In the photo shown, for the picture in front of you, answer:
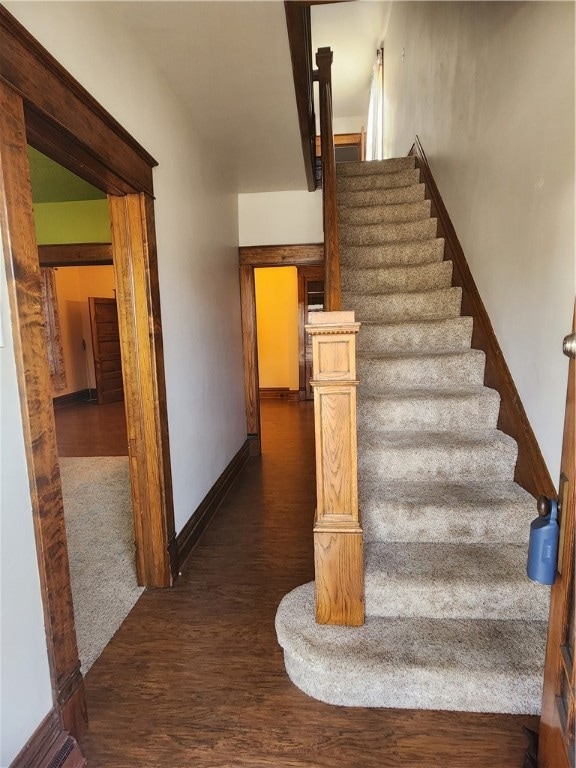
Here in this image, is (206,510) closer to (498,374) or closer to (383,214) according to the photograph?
(498,374)

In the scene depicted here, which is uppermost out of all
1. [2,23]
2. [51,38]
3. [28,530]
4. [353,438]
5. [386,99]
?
[386,99]

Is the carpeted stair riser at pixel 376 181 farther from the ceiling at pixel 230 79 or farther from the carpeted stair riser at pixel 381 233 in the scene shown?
the carpeted stair riser at pixel 381 233

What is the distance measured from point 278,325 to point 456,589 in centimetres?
636

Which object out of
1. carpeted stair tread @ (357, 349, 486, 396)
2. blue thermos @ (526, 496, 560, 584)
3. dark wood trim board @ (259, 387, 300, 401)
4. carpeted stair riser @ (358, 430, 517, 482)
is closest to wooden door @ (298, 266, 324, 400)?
dark wood trim board @ (259, 387, 300, 401)

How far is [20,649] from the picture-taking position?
3.62 ft

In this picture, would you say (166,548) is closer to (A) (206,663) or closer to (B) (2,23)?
(A) (206,663)

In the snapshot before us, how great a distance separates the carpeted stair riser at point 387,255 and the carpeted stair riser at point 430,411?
50.3 inches

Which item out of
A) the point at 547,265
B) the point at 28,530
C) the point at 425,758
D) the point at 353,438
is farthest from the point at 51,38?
the point at 425,758

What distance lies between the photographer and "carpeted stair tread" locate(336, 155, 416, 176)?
392 cm

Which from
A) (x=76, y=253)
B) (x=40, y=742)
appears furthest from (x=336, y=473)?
(x=76, y=253)

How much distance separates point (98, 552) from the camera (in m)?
2.48

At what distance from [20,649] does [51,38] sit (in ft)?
5.84

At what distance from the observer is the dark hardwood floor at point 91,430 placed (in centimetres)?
468

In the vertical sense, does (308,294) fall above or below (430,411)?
above
